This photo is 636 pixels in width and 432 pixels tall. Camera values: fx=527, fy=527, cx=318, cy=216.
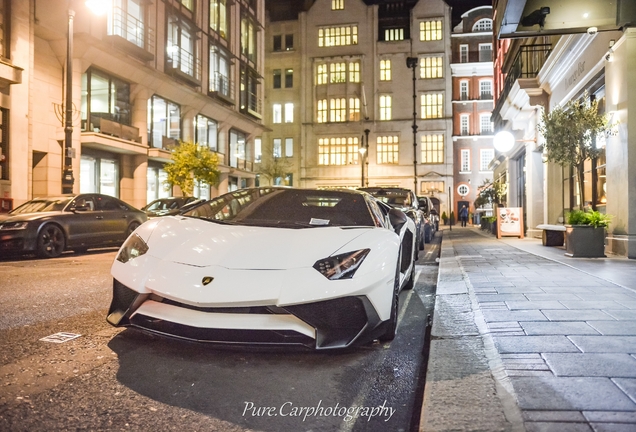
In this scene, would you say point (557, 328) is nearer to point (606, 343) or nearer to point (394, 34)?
point (606, 343)

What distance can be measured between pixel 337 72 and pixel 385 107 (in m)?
5.96

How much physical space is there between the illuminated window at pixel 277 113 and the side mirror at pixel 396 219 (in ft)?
165

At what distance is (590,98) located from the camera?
1325 centimetres

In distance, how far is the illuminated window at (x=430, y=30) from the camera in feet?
174

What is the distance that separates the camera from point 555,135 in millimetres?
11336

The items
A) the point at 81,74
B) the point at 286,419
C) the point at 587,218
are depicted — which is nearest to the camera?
the point at 286,419

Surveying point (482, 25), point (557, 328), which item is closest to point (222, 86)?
point (557, 328)

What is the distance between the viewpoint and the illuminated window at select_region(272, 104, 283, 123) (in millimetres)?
54747

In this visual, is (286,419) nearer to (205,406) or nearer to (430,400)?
(205,406)

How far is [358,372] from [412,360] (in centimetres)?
54

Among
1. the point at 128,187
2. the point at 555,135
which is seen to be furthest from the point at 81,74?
the point at 555,135

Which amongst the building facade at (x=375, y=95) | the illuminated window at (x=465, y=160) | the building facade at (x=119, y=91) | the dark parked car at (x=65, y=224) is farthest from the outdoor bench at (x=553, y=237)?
the illuminated window at (x=465, y=160)

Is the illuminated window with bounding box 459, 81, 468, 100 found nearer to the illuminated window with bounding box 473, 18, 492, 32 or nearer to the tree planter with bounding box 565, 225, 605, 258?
the illuminated window with bounding box 473, 18, 492, 32

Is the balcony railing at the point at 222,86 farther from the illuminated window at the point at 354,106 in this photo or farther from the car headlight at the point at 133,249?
the car headlight at the point at 133,249
